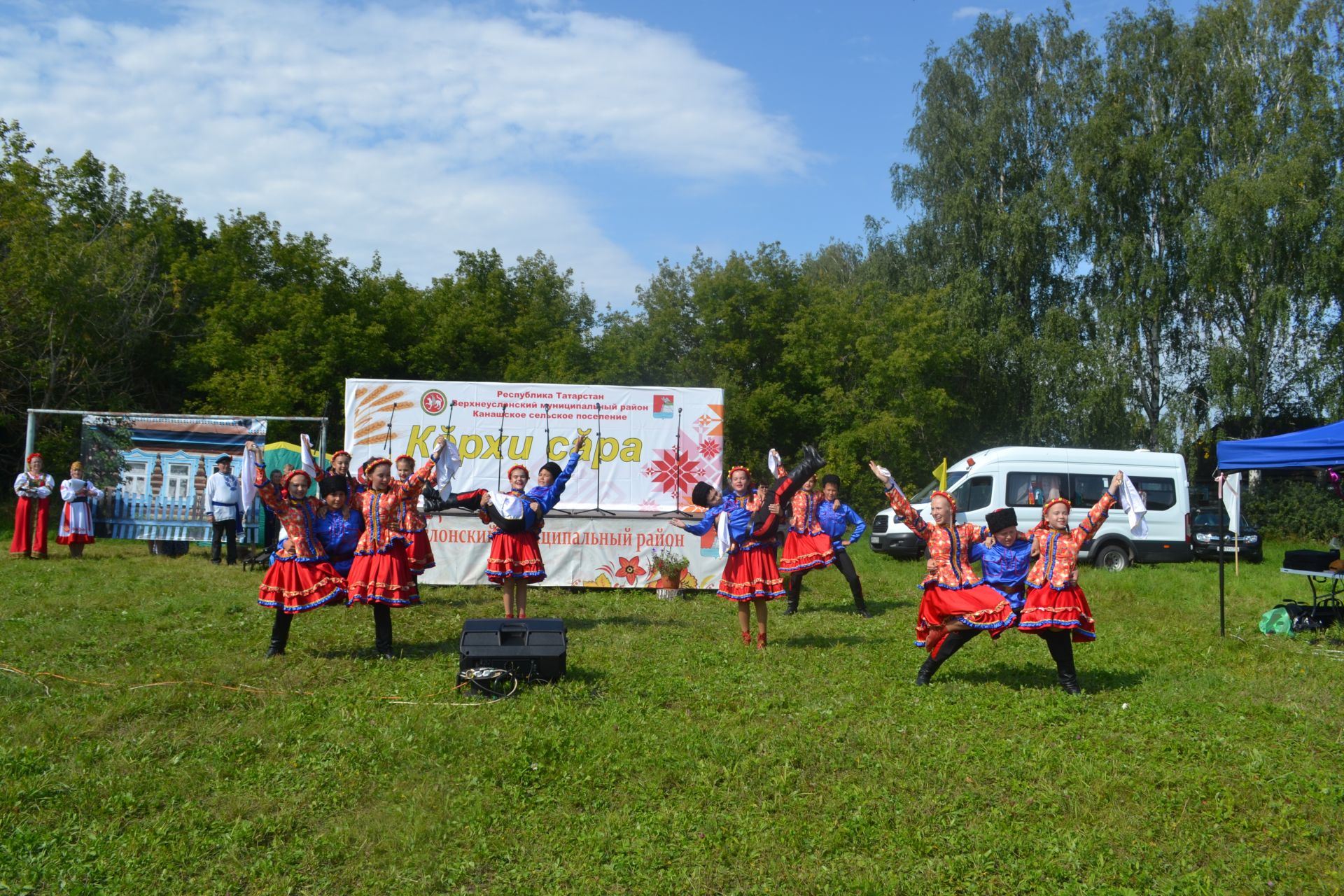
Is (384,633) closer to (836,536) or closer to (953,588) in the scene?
(953,588)

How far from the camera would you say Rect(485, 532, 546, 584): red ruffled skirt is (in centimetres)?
980

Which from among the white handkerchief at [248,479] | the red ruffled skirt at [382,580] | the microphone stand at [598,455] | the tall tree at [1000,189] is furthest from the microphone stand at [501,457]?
the tall tree at [1000,189]

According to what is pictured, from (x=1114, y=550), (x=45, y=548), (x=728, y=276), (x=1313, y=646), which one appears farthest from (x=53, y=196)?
(x=1313, y=646)

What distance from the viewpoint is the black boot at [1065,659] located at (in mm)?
7531

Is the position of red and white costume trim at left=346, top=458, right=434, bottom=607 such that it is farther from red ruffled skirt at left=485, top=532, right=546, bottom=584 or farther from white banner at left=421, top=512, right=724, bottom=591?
white banner at left=421, top=512, right=724, bottom=591

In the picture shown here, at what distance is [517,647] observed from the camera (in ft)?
24.4

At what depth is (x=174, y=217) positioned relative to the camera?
31000 mm

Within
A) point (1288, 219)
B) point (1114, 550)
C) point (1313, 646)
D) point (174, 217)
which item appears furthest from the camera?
point (174, 217)

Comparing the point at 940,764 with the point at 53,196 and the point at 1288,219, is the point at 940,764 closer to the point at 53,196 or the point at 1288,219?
the point at 1288,219

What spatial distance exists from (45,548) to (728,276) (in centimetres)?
2019

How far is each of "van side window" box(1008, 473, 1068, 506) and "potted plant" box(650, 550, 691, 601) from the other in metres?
8.33

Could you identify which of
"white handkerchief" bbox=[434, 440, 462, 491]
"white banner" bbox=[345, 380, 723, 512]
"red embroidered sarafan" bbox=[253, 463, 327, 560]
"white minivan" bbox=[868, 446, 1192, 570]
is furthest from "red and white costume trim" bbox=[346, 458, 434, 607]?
"white minivan" bbox=[868, 446, 1192, 570]

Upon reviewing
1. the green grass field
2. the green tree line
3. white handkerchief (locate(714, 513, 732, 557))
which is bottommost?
the green grass field

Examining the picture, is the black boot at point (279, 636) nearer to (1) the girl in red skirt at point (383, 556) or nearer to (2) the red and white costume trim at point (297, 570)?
(2) the red and white costume trim at point (297, 570)
